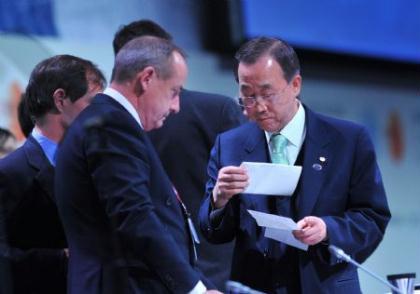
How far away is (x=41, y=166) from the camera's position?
2629 mm

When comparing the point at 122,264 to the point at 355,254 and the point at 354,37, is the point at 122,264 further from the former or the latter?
the point at 354,37

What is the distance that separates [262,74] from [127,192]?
56cm

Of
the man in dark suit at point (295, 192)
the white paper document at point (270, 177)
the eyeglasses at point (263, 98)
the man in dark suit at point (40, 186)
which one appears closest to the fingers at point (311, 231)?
the man in dark suit at point (295, 192)

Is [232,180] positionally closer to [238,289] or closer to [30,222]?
[238,289]

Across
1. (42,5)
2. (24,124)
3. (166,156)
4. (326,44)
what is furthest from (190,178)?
(326,44)

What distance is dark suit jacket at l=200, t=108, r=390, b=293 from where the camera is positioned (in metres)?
2.38

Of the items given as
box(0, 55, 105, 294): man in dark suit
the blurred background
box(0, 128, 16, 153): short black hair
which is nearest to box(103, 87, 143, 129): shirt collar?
box(0, 55, 105, 294): man in dark suit

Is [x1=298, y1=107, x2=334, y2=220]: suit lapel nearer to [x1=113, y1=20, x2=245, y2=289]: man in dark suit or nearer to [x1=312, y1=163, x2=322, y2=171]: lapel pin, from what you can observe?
[x1=312, y1=163, x2=322, y2=171]: lapel pin

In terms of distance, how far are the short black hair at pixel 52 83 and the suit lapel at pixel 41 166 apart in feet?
0.31

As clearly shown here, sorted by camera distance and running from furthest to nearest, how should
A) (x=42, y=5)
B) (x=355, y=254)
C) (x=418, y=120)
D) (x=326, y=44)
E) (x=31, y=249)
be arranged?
(x=418, y=120) → (x=326, y=44) → (x=42, y=5) → (x=31, y=249) → (x=355, y=254)

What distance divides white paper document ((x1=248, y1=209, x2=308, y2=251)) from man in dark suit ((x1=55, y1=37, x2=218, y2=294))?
203mm

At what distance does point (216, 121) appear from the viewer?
303 centimetres

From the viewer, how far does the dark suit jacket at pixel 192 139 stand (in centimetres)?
300

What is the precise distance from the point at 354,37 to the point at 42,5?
7.71ft
